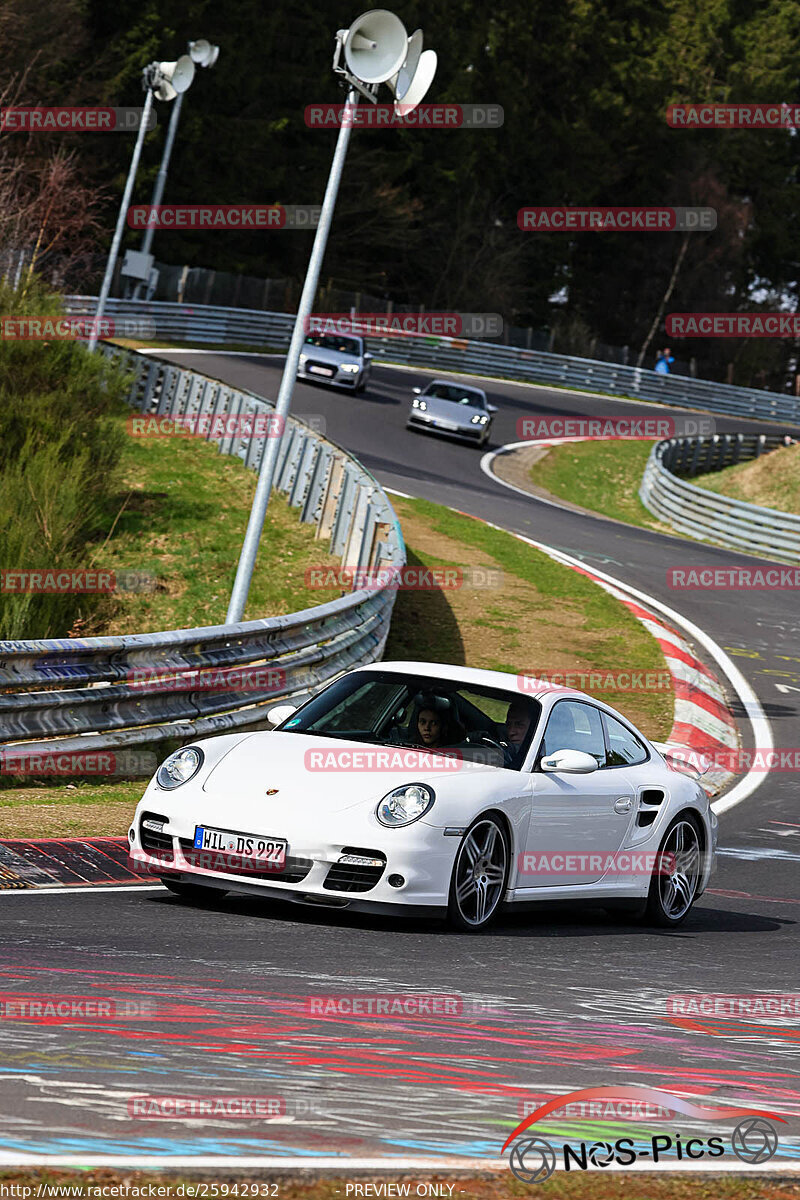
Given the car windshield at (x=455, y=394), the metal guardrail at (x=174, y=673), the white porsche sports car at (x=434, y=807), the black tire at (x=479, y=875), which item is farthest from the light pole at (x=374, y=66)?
the car windshield at (x=455, y=394)

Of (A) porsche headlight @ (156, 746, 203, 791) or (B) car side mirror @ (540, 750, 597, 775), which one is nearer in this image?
(A) porsche headlight @ (156, 746, 203, 791)

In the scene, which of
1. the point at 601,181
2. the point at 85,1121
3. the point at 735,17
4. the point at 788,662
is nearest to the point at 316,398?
the point at 788,662

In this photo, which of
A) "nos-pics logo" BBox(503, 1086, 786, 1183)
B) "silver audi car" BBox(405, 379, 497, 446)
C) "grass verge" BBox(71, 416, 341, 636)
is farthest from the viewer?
"silver audi car" BBox(405, 379, 497, 446)

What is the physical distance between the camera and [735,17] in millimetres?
97062

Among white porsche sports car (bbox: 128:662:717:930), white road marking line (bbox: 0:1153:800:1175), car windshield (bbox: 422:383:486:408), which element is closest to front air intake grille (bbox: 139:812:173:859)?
white porsche sports car (bbox: 128:662:717:930)

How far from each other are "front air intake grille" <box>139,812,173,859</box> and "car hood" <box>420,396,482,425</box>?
32.8 meters

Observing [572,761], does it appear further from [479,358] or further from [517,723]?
[479,358]

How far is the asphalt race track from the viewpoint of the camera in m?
4.09

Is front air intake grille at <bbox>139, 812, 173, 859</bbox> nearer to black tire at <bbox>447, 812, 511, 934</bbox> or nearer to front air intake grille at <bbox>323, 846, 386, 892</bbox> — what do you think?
front air intake grille at <bbox>323, 846, 386, 892</bbox>

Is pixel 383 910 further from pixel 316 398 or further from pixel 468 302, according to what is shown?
pixel 468 302

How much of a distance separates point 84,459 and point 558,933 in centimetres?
1591

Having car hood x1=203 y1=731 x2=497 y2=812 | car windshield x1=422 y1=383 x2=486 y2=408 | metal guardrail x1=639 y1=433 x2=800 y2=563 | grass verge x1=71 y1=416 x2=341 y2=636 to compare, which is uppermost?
car windshield x1=422 y1=383 x2=486 y2=408

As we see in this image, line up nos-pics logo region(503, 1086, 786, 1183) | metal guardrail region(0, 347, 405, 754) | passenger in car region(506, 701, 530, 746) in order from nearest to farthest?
1. nos-pics logo region(503, 1086, 786, 1183)
2. passenger in car region(506, 701, 530, 746)
3. metal guardrail region(0, 347, 405, 754)

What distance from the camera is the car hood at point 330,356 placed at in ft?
144
